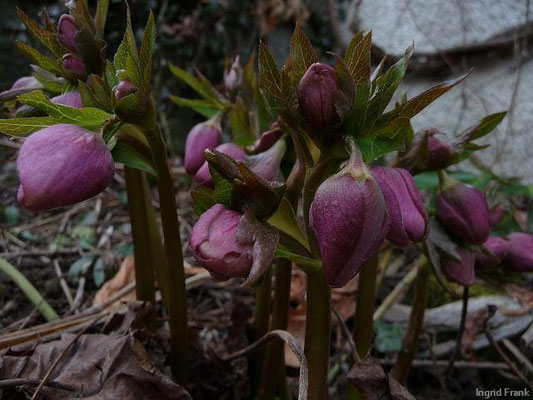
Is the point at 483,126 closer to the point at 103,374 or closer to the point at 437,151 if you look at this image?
the point at 437,151

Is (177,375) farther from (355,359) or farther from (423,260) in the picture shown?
(423,260)

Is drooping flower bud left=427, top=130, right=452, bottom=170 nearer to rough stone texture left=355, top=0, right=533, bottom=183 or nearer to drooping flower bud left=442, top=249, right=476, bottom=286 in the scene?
drooping flower bud left=442, top=249, right=476, bottom=286

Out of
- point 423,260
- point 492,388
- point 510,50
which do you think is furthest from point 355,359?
point 510,50

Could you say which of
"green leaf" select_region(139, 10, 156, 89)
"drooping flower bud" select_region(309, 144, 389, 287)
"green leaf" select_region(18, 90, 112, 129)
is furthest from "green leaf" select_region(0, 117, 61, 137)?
"drooping flower bud" select_region(309, 144, 389, 287)

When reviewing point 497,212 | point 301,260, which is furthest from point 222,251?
point 497,212

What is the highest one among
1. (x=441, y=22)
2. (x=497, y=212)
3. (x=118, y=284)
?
(x=441, y=22)

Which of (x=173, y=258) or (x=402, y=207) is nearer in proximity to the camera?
(x=402, y=207)
